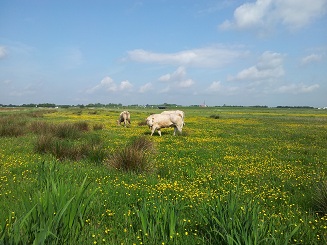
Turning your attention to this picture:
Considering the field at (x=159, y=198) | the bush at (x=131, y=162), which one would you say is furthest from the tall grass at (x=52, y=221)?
the bush at (x=131, y=162)

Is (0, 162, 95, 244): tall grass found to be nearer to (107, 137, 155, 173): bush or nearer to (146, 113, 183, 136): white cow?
(107, 137, 155, 173): bush

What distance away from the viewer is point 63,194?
4391 mm

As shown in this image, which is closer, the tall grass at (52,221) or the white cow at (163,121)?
the tall grass at (52,221)

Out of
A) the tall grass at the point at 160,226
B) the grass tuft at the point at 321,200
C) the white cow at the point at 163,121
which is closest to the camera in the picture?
the tall grass at the point at 160,226

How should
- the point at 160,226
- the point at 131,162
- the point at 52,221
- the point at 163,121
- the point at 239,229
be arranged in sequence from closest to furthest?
the point at 52,221 → the point at 239,229 → the point at 160,226 → the point at 131,162 → the point at 163,121

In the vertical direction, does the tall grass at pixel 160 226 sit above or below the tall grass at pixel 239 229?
below

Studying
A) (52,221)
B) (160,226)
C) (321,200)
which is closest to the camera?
(52,221)

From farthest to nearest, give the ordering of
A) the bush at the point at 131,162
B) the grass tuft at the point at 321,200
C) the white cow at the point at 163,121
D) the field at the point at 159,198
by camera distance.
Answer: the white cow at the point at 163,121 → the bush at the point at 131,162 → the grass tuft at the point at 321,200 → the field at the point at 159,198

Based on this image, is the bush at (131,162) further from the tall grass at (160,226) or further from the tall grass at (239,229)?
the tall grass at (239,229)

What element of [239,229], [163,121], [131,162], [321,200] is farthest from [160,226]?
[163,121]

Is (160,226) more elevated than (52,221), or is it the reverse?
(52,221)

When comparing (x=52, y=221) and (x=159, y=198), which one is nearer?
(x=52, y=221)

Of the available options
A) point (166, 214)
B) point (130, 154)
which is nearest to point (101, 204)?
point (166, 214)

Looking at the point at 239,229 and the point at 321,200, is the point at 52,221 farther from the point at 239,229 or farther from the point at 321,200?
the point at 321,200
